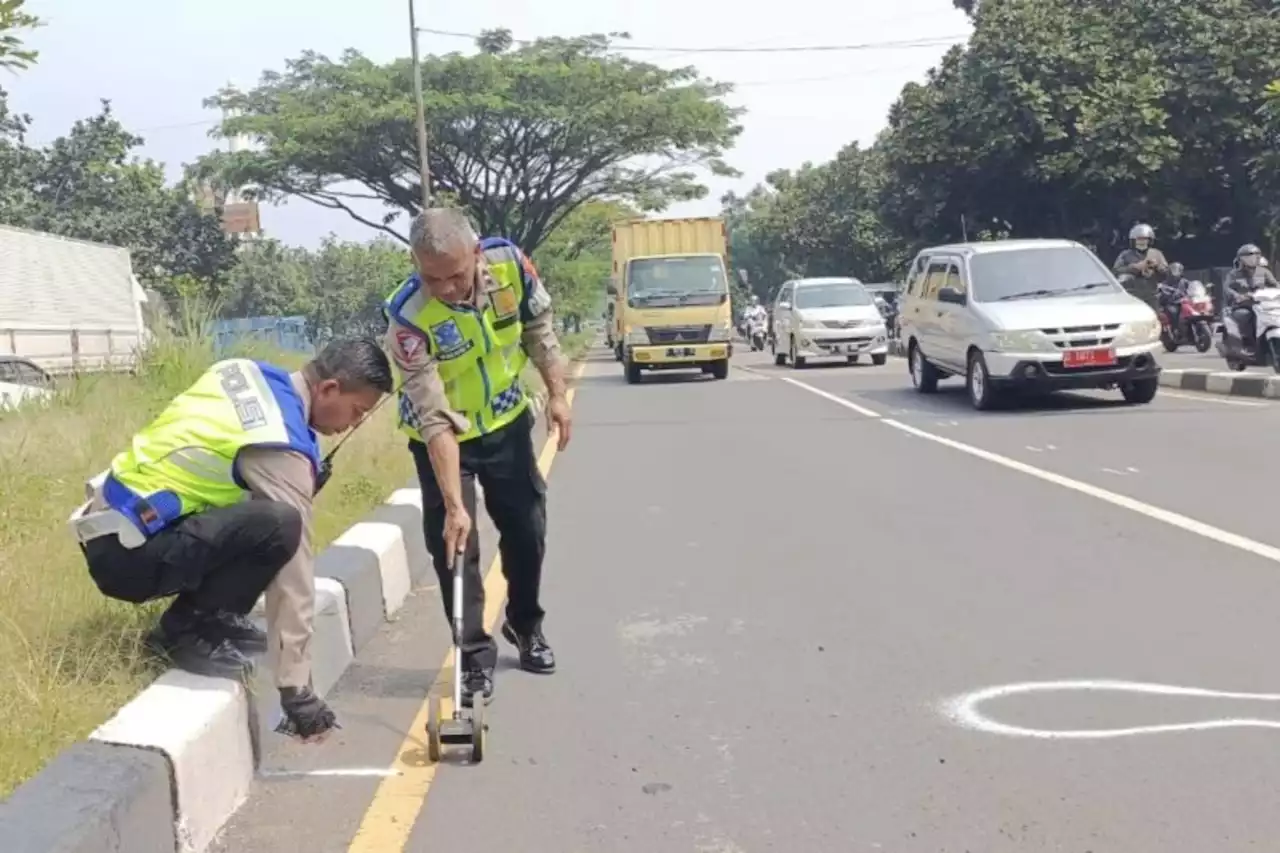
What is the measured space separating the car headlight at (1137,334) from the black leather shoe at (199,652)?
1053 centimetres

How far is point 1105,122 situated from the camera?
29.8 m

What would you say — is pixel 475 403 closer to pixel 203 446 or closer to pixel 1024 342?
pixel 203 446

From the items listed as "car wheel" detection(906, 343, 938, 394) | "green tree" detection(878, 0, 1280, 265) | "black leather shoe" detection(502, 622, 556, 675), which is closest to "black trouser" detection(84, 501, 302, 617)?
"black leather shoe" detection(502, 622, 556, 675)

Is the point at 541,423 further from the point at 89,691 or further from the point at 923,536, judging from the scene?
the point at 89,691

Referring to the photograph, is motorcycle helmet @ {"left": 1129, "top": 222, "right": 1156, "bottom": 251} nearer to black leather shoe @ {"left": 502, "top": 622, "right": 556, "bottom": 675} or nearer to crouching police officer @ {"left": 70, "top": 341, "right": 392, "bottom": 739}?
black leather shoe @ {"left": 502, "top": 622, "right": 556, "bottom": 675}

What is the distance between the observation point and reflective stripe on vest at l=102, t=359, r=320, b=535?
13.7 feet

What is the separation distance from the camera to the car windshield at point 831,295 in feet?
85.4

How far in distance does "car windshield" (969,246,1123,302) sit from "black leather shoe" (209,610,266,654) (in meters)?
10.9

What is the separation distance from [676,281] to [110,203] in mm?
29451

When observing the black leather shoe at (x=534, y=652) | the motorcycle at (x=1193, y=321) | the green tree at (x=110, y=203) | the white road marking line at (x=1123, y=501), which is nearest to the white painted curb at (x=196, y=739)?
the black leather shoe at (x=534, y=652)

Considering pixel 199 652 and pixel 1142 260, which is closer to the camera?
pixel 199 652

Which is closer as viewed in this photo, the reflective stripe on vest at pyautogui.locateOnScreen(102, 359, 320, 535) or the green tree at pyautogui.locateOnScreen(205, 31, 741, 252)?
the reflective stripe on vest at pyautogui.locateOnScreen(102, 359, 320, 535)

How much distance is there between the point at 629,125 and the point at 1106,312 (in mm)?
24341

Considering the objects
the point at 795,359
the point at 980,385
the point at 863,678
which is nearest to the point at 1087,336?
the point at 980,385
